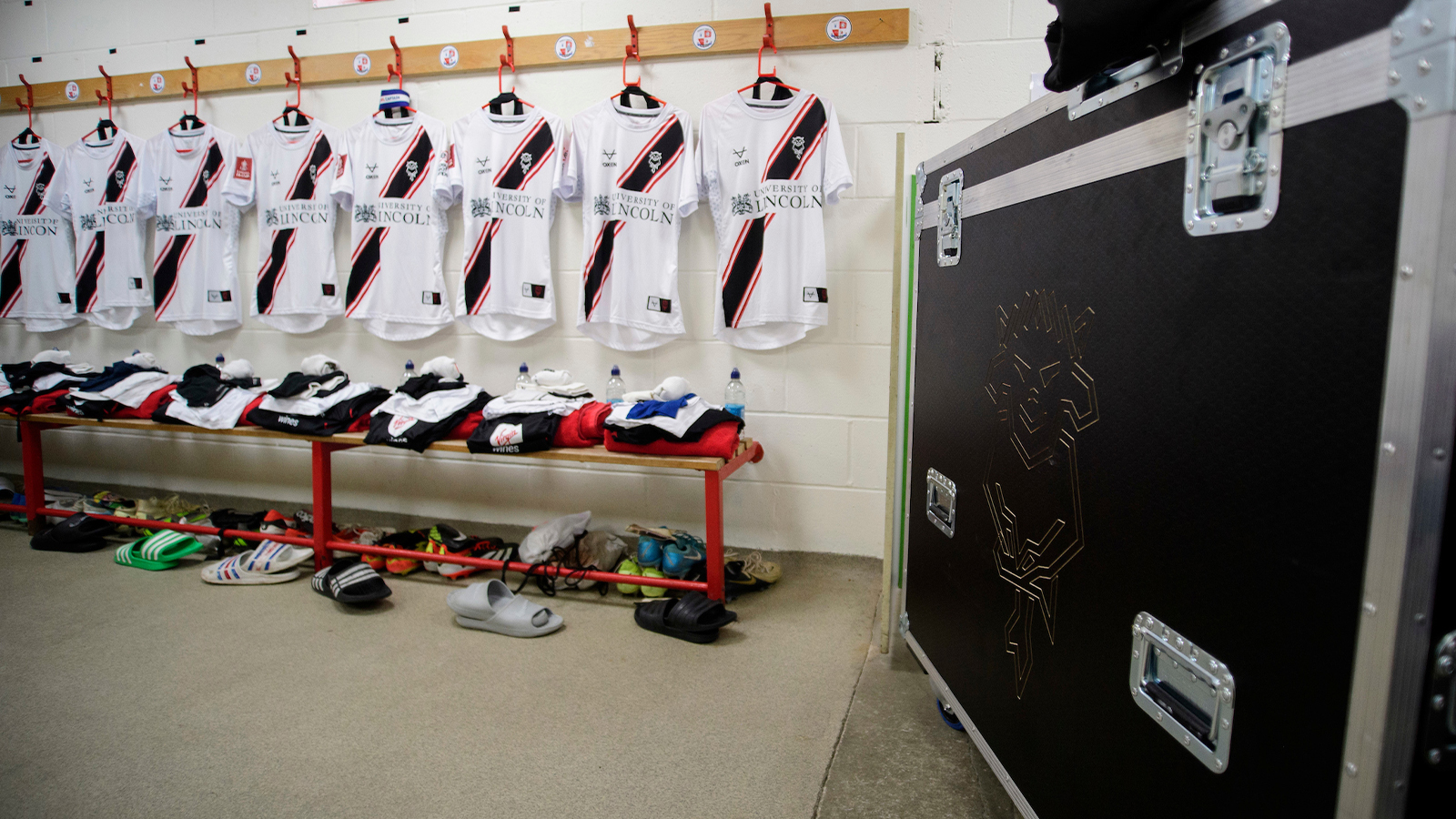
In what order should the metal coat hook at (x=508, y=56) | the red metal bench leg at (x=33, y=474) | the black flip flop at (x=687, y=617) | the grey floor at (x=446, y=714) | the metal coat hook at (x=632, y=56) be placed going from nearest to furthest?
the grey floor at (x=446, y=714) < the black flip flop at (x=687, y=617) < the metal coat hook at (x=632, y=56) < the metal coat hook at (x=508, y=56) < the red metal bench leg at (x=33, y=474)

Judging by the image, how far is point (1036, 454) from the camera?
3.55ft

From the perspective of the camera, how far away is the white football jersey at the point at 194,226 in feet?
9.96

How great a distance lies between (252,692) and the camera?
5.71 feet

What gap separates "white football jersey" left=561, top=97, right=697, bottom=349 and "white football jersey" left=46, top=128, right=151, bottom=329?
2.12m

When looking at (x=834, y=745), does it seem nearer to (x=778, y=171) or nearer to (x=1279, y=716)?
(x=1279, y=716)

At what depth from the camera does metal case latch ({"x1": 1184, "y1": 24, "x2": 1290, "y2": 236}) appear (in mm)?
647

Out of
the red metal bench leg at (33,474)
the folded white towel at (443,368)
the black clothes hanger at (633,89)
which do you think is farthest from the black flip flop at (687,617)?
the red metal bench leg at (33,474)

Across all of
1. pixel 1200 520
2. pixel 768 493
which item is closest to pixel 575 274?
pixel 768 493

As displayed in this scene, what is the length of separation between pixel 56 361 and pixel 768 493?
10.4 feet

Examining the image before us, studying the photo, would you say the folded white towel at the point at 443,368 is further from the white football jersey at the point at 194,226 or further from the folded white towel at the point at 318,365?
the white football jersey at the point at 194,226

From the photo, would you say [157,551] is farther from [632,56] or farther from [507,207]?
[632,56]

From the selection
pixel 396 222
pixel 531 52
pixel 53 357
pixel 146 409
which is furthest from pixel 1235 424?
pixel 53 357

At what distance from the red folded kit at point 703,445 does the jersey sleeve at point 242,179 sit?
2.04 metres

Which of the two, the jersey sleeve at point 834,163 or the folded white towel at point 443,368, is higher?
the jersey sleeve at point 834,163
